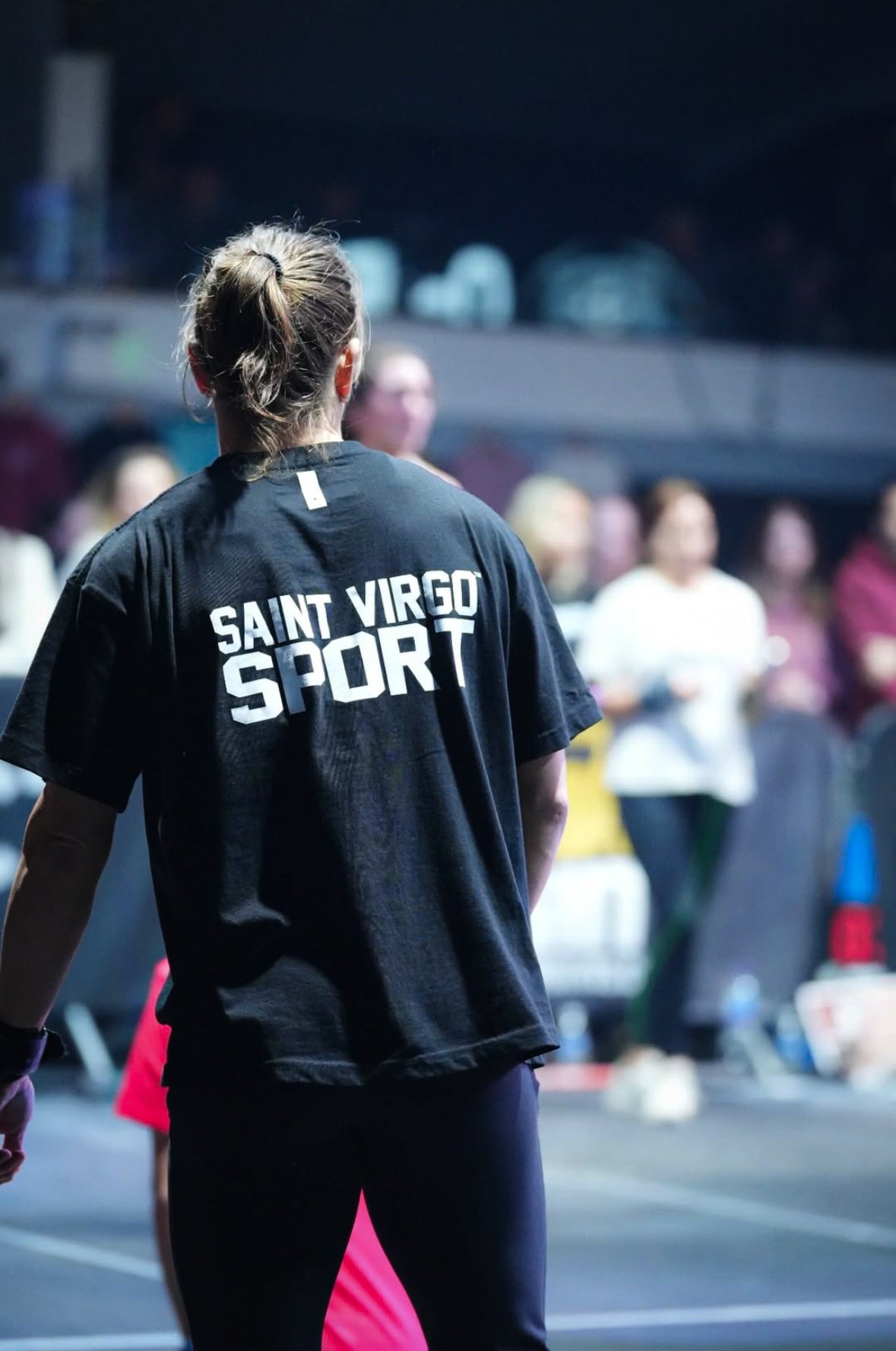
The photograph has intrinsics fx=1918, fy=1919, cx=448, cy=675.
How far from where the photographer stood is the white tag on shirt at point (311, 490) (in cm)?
162

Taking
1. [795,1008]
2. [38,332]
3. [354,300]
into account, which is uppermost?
[38,332]

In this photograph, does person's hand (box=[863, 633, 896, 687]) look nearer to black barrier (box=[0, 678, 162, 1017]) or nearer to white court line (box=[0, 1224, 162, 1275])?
black barrier (box=[0, 678, 162, 1017])

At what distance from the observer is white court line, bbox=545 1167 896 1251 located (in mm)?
4352

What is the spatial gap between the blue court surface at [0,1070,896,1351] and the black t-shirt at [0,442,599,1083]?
1993 millimetres

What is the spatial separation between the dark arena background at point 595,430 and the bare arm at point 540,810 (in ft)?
2.08

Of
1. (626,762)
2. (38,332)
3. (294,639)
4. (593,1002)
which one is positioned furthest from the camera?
(38,332)

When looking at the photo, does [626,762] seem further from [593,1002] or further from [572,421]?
[572,421]

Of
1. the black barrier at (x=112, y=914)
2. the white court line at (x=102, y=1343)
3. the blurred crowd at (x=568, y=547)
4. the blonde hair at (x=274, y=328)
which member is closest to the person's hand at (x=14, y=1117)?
the blonde hair at (x=274, y=328)

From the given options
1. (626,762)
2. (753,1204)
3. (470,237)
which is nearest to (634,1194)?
(753,1204)

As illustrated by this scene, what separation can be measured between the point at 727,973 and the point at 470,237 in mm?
6225

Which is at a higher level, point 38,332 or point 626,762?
point 38,332

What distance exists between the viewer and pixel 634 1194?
15.7ft

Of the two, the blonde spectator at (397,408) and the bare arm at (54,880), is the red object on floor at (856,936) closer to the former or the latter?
the blonde spectator at (397,408)

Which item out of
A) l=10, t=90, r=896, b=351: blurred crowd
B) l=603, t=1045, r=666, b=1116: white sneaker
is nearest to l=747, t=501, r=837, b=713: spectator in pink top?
l=603, t=1045, r=666, b=1116: white sneaker
